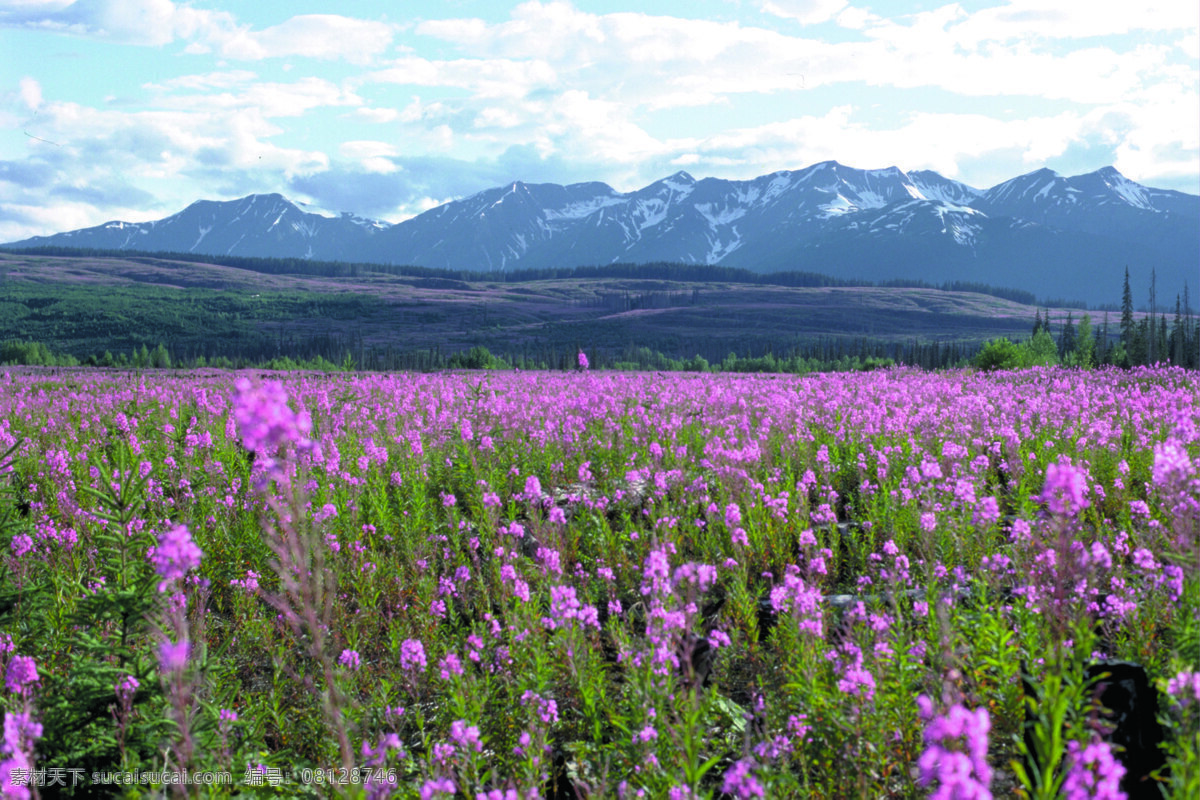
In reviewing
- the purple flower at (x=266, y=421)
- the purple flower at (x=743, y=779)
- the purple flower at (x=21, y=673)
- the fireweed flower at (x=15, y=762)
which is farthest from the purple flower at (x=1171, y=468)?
the purple flower at (x=21, y=673)

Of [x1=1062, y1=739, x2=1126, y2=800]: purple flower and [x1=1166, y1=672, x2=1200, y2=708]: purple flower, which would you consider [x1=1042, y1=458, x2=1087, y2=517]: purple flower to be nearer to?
[x1=1166, y1=672, x2=1200, y2=708]: purple flower

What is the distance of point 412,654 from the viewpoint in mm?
4215

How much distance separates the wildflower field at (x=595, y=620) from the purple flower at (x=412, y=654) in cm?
2

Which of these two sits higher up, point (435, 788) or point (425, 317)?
point (425, 317)

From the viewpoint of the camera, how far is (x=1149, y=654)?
13.6 ft

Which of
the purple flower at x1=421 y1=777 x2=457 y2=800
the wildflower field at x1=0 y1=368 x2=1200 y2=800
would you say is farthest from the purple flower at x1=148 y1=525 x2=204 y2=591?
the purple flower at x1=421 y1=777 x2=457 y2=800

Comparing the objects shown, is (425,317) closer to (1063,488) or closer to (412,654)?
(412,654)

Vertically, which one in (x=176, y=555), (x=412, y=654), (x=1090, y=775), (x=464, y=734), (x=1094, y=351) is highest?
(x=1094, y=351)

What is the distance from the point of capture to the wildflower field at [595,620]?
2.77 meters

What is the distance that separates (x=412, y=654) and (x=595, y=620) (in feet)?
3.80

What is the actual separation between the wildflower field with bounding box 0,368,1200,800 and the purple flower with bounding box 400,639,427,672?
0.02 metres

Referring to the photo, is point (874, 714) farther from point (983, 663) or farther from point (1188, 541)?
point (1188, 541)

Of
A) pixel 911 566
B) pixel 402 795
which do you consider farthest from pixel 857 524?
pixel 402 795

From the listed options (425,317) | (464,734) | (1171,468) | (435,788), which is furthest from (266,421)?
(425,317)
